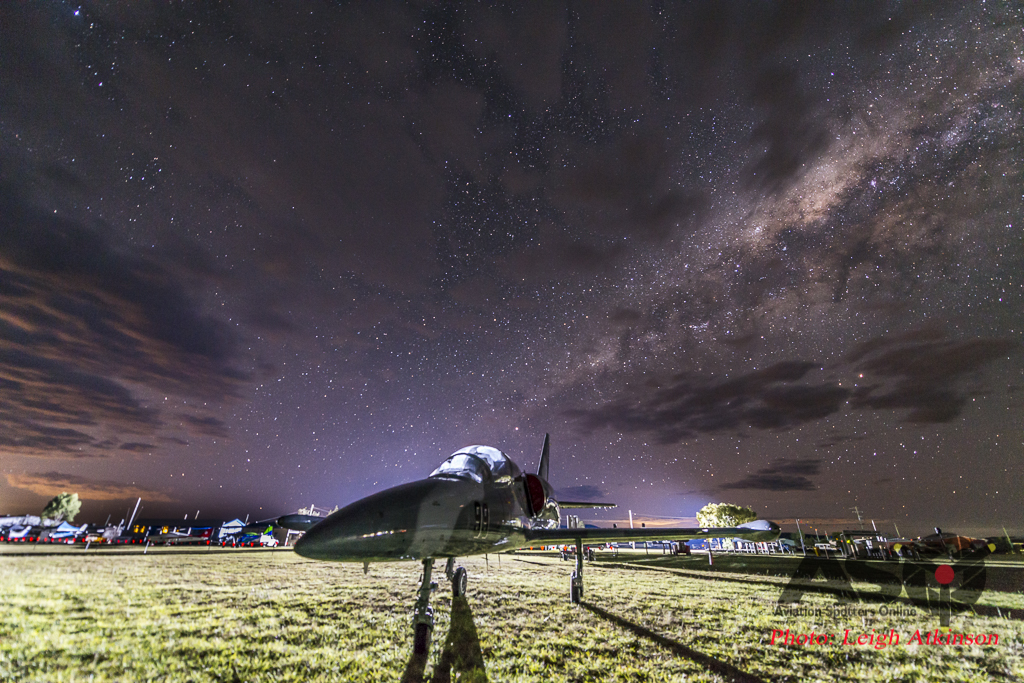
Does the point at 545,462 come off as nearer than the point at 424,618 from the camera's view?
No

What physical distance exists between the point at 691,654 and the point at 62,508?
145455mm

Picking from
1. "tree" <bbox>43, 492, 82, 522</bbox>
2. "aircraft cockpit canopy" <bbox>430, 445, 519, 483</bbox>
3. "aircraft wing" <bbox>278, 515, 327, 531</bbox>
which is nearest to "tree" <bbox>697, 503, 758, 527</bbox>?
"aircraft cockpit canopy" <bbox>430, 445, 519, 483</bbox>

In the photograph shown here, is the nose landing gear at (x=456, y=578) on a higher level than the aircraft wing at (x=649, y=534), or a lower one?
lower

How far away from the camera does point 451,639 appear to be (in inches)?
258

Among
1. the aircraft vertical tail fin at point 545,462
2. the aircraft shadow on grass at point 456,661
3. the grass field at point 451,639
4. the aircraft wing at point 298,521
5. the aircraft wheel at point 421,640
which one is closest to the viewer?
the aircraft shadow on grass at point 456,661

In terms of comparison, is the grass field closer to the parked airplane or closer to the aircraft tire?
the aircraft tire

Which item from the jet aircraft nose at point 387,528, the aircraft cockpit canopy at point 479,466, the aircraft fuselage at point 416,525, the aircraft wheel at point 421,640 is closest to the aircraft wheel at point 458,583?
the aircraft fuselage at point 416,525

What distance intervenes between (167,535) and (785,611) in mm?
73885

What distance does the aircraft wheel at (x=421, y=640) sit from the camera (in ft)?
18.9

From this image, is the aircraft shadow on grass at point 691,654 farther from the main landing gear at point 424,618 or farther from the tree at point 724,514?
the tree at point 724,514

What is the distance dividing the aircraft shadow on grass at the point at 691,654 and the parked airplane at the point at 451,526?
217cm

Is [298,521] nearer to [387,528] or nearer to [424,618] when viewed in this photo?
[387,528]

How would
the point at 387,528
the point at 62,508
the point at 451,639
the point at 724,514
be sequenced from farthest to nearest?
the point at 62,508 → the point at 724,514 → the point at 451,639 → the point at 387,528

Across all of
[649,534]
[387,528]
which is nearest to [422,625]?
[387,528]
